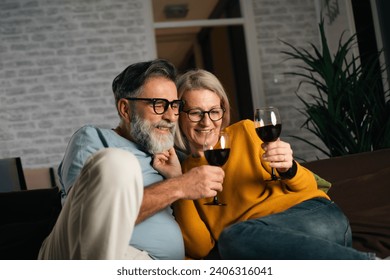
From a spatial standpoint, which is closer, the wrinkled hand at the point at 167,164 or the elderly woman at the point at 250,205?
the elderly woman at the point at 250,205

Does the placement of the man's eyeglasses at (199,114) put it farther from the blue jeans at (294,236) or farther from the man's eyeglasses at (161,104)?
the blue jeans at (294,236)

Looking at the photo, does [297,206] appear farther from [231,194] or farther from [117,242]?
[117,242]

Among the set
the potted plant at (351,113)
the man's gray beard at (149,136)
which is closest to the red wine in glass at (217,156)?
the man's gray beard at (149,136)

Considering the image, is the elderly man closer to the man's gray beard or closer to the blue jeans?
the man's gray beard

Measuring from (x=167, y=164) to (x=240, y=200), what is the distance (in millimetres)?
292

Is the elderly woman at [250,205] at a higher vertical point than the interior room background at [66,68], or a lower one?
lower

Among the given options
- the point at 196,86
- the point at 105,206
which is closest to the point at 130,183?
the point at 105,206

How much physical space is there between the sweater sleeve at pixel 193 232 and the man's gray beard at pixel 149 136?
213mm

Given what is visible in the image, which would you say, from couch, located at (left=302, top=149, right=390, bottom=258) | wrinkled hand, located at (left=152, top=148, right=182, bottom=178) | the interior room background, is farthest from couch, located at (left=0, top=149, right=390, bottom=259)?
the interior room background

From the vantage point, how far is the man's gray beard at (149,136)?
6.09ft

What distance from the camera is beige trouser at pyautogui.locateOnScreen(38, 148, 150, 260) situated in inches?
46.5

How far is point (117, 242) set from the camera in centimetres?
120

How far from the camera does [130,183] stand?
120 centimetres

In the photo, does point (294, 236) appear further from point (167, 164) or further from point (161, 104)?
point (161, 104)
